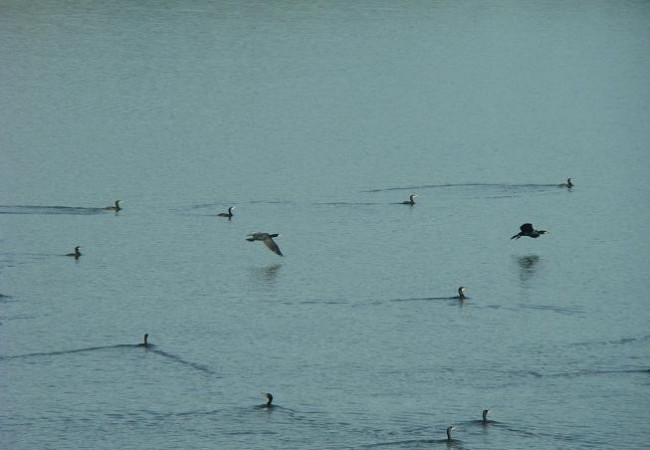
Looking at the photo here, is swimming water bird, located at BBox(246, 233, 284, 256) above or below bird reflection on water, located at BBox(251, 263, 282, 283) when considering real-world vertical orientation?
above

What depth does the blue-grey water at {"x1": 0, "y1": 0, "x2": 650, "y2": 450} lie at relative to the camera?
41.2 meters

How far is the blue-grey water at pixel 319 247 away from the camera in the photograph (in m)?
41.2

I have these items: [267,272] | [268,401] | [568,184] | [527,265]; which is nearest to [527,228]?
[527,265]

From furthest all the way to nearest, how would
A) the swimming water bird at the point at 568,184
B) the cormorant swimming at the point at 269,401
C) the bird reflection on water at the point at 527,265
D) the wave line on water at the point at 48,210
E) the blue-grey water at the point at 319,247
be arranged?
1. the swimming water bird at the point at 568,184
2. the wave line on water at the point at 48,210
3. the bird reflection on water at the point at 527,265
4. the blue-grey water at the point at 319,247
5. the cormorant swimming at the point at 269,401

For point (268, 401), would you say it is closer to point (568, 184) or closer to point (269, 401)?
point (269, 401)

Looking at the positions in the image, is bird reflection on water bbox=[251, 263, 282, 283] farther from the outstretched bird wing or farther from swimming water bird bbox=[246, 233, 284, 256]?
the outstretched bird wing

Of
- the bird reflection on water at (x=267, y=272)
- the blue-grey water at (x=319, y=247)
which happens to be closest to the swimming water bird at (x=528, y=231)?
the blue-grey water at (x=319, y=247)

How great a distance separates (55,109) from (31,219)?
76.8 ft

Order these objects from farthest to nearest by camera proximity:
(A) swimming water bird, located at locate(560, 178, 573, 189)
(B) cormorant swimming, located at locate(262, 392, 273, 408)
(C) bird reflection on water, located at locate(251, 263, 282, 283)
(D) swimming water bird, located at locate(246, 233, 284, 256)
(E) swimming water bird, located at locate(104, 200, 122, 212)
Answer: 1. (A) swimming water bird, located at locate(560, 178, 573, 189)
2. (E) swimming water bird, located at locate(104, 200, 122, 212)
3. (D) swimming water bird, located at locate(246, 233, 284, 256)
4. (C) bird reflection on water, located at locate(251, 263, 282, 283)
5. (B) cormorant swimming, located at locate(262, 392, 273, 408)

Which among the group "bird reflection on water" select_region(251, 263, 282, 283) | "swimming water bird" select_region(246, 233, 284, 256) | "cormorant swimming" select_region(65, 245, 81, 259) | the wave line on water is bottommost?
"bird reflection on water" select_region(251, 263, 282, 283)

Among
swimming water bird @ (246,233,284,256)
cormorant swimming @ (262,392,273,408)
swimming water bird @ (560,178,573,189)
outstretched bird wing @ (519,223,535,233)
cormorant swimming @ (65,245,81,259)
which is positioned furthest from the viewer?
swimming water bird @ (560,178,573,189)

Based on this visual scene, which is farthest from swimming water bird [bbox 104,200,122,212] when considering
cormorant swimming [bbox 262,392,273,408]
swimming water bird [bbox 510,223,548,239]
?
cormorant swimming [bbox 262,392,273,408]

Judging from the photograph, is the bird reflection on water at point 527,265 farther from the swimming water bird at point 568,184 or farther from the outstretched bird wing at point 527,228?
the swimming water bird at point 568,184

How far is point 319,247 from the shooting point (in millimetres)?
57031
